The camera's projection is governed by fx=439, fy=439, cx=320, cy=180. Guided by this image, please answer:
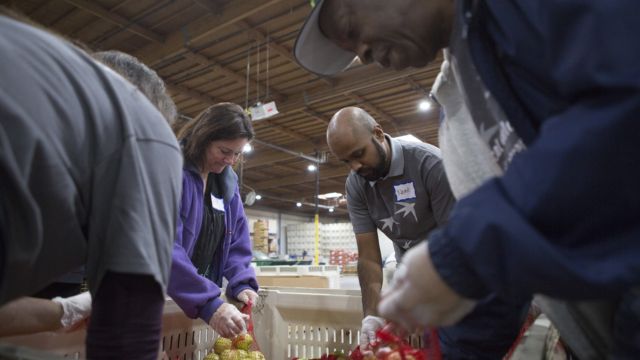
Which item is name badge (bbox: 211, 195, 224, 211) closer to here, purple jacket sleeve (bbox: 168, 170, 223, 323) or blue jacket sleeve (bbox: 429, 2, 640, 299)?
purple jacket sleeve (bbox: 168, 170, 223, 323)

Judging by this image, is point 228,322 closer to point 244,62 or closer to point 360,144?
point 360,144

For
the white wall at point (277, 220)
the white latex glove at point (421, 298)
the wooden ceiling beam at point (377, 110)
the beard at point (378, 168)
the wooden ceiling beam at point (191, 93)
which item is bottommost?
the white latex glove at point (421, 298)

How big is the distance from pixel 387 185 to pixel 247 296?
0.78 metres

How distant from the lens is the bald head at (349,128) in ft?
6.37

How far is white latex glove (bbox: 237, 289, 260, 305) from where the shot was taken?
1.86 metres

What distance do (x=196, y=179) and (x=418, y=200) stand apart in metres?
0.97

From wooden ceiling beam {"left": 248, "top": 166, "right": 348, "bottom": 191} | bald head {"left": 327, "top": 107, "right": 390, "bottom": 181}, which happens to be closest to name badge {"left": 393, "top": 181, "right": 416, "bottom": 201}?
bald head {"left": 327, "top": 107, "right": 390, "bottom": 181}

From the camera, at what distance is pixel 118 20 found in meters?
5.09

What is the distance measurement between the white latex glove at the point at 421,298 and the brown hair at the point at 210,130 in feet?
4.90

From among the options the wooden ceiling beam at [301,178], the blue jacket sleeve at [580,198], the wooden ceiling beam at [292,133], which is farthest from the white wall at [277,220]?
the blue jacket sleeve at [580,198]

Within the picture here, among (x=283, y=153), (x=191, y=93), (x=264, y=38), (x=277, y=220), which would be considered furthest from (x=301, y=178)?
(x=264, y=38)

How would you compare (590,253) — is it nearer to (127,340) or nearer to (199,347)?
(127,340)

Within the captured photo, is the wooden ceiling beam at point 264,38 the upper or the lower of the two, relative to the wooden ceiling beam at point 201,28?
upper

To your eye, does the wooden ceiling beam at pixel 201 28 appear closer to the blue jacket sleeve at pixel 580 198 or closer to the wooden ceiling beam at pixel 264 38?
the wooden ceiling beam at pixel 264 38
